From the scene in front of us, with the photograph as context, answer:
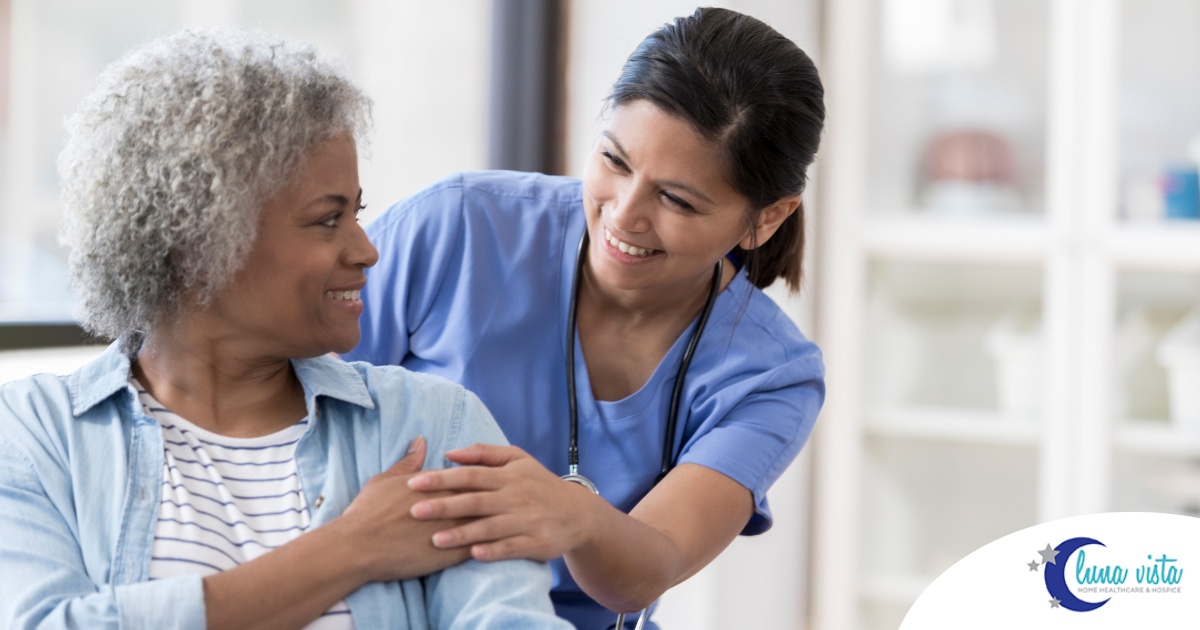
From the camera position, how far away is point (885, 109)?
3.18 m

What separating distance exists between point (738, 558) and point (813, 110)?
5.29 feet

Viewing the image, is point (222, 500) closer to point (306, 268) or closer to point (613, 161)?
point (306, 268)

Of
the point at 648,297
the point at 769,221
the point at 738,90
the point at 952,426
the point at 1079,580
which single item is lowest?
the point at 952,426

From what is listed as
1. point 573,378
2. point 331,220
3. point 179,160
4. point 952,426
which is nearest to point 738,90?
point 573,378

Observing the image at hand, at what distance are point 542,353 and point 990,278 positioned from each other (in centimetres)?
196

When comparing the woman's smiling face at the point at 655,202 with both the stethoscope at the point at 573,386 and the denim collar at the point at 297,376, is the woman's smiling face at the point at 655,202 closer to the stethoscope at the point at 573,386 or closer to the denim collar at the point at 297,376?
the stethoscope at the point at 573,386

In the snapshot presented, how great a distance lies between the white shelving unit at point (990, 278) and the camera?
291 centimetres

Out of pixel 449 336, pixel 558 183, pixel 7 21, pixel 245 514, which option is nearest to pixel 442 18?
pixel 7 21

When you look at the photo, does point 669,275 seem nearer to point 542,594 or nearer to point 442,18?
point 542,594

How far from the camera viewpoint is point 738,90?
1441 mm

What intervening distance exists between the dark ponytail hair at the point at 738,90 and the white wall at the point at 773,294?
125 centimetres

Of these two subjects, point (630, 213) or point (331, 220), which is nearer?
point (331, 220)

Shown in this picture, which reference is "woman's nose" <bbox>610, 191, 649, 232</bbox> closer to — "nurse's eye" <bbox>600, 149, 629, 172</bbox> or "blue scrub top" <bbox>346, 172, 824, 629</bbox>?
"nurse's eye" <bbox>600, 149, 629, 172</bbox>

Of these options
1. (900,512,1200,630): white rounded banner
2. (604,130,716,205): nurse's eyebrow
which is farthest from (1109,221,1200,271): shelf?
(604,130,716,205): nurse's eyebrow
